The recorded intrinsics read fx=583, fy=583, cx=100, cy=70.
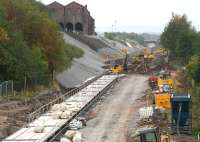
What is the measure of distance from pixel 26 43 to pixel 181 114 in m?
30.5

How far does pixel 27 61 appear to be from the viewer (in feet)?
191

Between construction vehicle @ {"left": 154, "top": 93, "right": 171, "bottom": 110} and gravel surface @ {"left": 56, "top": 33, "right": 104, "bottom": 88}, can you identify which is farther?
gravel surface @ {"left": 56, "top": 33, "right": 104, "bottom": 88}

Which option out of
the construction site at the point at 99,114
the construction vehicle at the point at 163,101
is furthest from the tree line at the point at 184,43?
the construction vehicle at the point at 163,101

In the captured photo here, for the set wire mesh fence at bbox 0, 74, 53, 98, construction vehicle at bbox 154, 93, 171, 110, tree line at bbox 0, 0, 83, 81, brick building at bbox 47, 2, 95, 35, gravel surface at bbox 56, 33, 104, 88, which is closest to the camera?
construction vehicle at bbox 154, 93, 171, 110

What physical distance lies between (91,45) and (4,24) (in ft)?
255

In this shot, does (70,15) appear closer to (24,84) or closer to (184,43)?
(184,43)

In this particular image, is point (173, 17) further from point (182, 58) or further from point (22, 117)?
point (22, 117)

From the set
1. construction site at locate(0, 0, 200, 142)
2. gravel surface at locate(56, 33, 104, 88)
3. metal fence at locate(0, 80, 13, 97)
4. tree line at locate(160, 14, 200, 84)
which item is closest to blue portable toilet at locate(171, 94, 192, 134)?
construction site at locate(0, 0, 200, 142)

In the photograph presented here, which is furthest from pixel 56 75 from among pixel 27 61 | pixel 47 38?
pixel 27 61

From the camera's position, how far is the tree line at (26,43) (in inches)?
2196

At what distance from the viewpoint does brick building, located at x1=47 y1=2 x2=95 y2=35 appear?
144m

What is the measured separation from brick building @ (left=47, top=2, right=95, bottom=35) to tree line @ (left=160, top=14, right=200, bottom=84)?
3258cm

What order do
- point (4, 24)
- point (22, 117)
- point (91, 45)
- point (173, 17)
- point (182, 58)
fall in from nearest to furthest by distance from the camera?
point (22, 117)
point (4, 24)
point (182, 58)
point (173, 17)
point (91, 45)

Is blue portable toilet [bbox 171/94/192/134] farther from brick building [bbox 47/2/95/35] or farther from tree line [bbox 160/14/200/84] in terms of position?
brick building [bbox 47/2/95/35]
